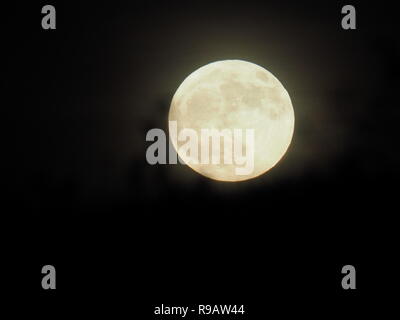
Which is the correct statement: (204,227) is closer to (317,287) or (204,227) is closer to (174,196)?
(174,196)

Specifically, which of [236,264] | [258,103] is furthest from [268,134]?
[236,264]

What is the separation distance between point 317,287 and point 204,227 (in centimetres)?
299

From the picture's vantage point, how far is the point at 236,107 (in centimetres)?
1162

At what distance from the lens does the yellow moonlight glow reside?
11602 mm

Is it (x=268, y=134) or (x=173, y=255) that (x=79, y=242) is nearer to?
(x=173, y=255)

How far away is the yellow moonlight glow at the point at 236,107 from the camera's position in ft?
38.1

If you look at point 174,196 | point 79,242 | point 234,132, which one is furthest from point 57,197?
point 234,132

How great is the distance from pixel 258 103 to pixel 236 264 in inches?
168

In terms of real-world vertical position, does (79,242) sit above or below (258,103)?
below

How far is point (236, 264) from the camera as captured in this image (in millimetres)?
14219

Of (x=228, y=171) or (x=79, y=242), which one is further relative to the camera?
(x=79, y=242)
